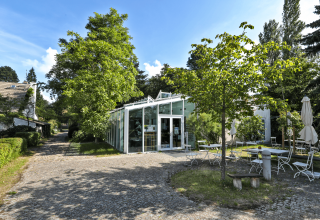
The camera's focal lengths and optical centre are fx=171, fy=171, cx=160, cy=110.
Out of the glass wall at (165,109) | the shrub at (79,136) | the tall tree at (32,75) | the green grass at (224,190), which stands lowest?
the green grass at (224,190)

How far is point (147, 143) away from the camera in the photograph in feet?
38.0

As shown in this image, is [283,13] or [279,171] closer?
[279,171]

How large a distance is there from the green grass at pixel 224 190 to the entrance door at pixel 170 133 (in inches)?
238

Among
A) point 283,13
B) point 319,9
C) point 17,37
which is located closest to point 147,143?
point 17,37

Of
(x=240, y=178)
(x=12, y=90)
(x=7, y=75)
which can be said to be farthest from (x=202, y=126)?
(x=7, y=75)

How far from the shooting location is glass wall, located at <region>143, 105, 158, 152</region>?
11.5 m

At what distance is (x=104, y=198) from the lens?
4.43 metres

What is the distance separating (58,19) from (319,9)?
594 inches

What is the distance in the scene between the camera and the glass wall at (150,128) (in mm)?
11500

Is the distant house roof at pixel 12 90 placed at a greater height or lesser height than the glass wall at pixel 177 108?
Result: greater

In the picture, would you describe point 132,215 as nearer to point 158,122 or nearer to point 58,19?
point 158,122

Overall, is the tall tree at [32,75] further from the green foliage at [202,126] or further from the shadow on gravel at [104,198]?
the shadow on gravel at [104,198]

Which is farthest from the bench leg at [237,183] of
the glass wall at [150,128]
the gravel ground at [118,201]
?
the glass wall at [150,128]

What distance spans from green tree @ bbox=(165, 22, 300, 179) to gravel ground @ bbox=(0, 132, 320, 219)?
8.59 feet
